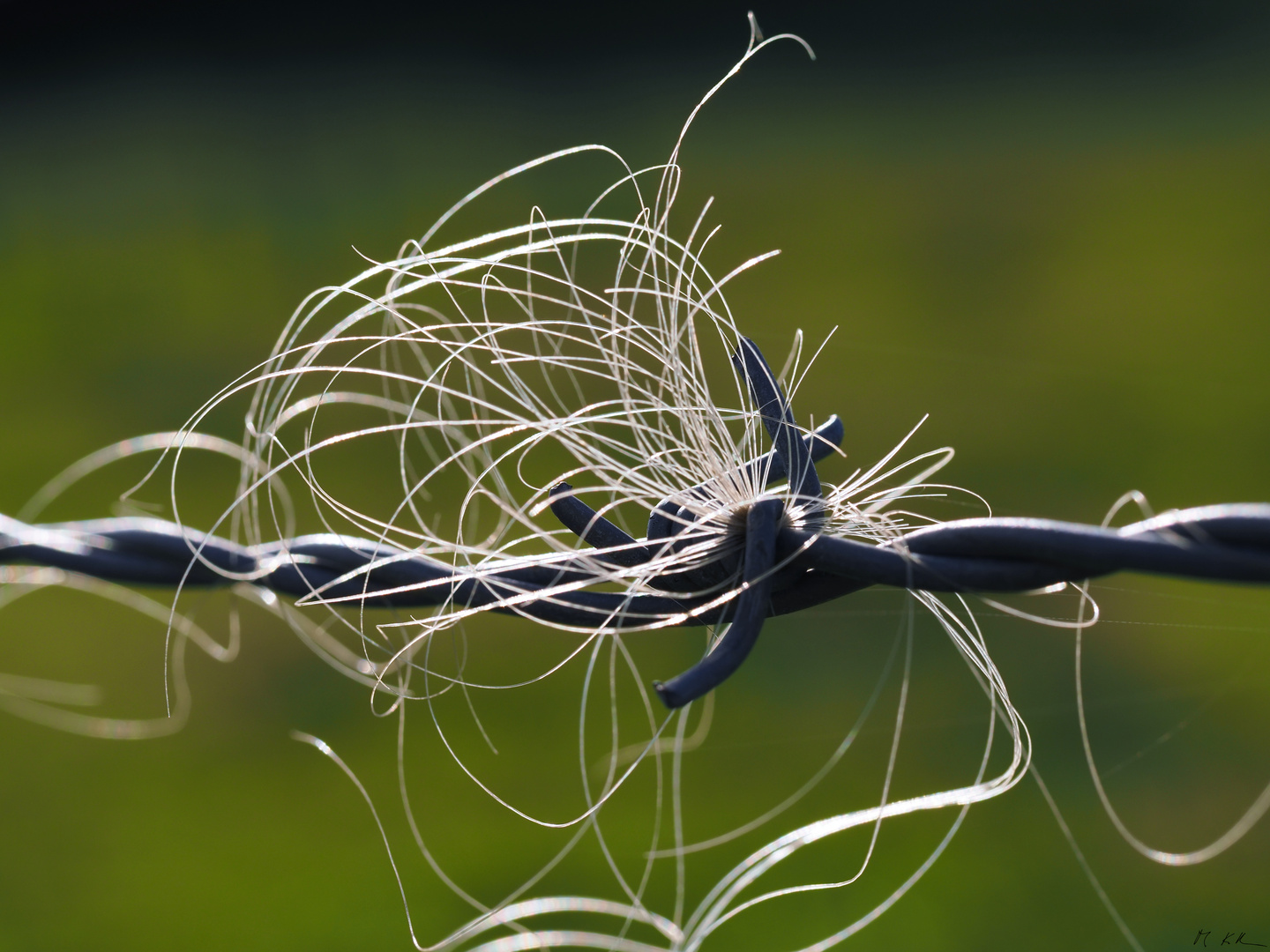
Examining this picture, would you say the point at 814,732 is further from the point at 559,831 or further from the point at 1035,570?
the point at 1035,570

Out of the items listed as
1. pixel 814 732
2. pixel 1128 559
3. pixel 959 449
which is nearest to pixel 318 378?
pixel 814 732

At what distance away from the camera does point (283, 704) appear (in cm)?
349

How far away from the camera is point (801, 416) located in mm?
5211

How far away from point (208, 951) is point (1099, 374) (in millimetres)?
4496

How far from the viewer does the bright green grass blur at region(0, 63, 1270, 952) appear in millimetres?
2744

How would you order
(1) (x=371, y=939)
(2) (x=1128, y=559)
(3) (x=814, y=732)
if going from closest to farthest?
1. (2) (x=1128, y=559)
2. (1) (x=371, y=939)
3. (3) (x=814, y=732)
